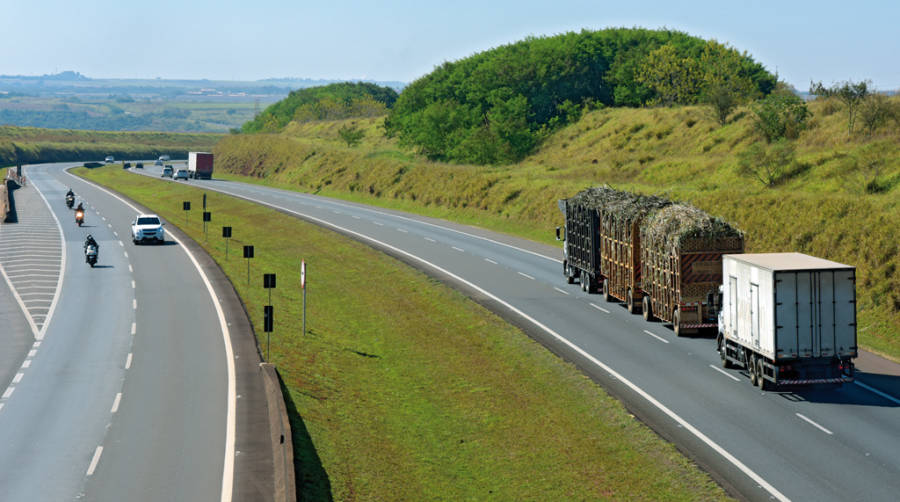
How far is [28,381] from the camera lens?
2645cm

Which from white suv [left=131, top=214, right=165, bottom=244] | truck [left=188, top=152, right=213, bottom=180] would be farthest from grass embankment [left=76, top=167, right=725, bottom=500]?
truck [left=188, top=152, right=213, bottom=180]

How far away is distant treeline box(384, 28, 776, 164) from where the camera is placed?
108m

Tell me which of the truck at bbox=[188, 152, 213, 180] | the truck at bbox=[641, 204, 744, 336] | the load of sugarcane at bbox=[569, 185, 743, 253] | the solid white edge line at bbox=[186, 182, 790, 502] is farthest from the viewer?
the truck at bbox=[188, 152, 213, 180]

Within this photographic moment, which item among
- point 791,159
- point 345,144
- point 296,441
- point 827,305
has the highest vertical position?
point 345,144

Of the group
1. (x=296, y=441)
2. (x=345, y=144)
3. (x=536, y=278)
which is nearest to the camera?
(x=296, y=441)

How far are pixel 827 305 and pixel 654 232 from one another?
9.64 m

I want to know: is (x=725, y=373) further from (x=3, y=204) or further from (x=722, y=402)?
(x=3, y=204)

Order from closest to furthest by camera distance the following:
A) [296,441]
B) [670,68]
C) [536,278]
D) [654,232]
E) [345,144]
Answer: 1. [296,441]
2. [654,232]
3. [536,278]
4. [670,68]
5. [345,144]

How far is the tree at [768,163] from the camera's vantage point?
5628cm

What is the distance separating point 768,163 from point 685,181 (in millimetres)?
10124

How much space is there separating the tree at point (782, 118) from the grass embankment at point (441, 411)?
120 ft

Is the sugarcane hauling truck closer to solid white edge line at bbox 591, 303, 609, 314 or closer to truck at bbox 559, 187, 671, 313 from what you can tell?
truck at bbox 559, 187, 671, 313

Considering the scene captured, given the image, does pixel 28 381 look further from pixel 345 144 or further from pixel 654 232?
pixel 345 144

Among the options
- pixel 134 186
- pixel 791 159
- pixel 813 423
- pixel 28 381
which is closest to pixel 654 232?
pixel 813 423
